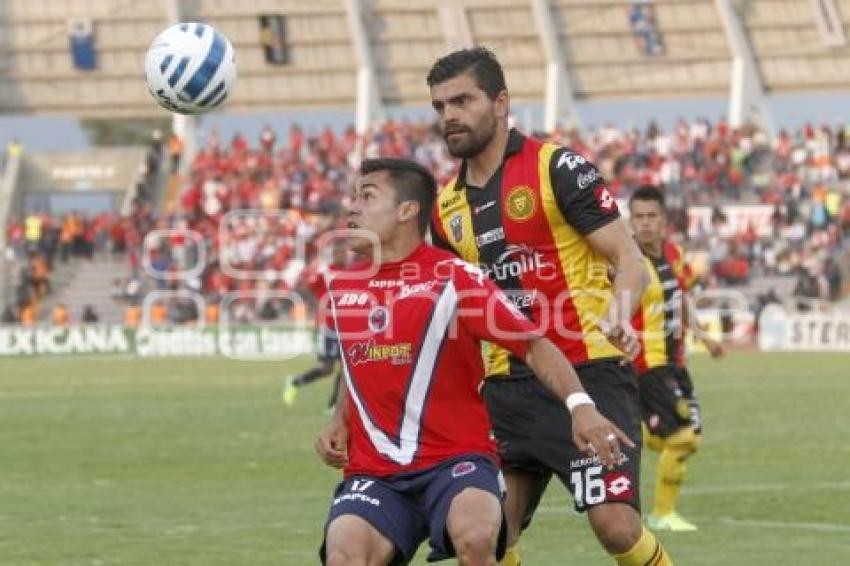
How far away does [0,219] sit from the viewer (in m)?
58.7

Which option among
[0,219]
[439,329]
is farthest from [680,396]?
[0,219]

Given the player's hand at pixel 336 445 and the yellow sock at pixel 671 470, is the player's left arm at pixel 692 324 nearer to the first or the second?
the yellow sock at pixel 671 470

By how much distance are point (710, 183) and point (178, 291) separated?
1378 centimetres

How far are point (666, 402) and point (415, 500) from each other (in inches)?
265

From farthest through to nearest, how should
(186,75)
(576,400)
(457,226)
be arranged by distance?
(186,75), (457,226), (576,400)

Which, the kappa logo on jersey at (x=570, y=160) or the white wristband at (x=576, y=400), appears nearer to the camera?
the white wristband at (x=576, y=400)

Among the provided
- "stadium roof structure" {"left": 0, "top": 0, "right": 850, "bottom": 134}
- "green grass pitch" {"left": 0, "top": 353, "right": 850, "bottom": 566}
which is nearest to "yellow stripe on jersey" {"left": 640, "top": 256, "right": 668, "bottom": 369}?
"green grass pitch" {"left": 0, "top": 353, "right": 850, "bottom": 566}

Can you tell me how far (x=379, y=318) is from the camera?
8.04 meters

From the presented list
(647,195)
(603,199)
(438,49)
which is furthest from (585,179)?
(438,49)

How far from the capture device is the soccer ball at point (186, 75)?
38.1ft

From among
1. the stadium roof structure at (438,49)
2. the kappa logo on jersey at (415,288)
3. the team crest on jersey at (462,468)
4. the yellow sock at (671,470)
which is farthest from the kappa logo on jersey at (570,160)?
the stadium roof structure at (438,49)

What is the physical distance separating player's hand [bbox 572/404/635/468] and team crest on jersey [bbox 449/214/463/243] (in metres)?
1.72

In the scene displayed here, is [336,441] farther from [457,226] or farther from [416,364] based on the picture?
[457,226]

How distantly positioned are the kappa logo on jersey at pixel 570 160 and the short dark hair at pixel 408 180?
3.04ft
